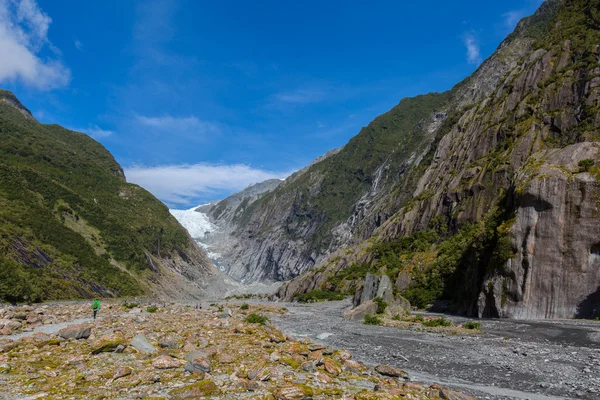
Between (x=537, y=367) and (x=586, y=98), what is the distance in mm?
55145

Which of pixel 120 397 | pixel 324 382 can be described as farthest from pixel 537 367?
pixel 120 397

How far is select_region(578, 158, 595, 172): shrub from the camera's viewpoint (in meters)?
33.2

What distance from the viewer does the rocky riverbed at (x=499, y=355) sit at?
12477 mm

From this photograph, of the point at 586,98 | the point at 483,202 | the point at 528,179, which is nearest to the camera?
the point at 528,179

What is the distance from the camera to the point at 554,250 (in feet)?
103

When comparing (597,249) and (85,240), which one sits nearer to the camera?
(597,249)

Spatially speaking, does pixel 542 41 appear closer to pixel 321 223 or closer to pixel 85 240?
pixel 85 240

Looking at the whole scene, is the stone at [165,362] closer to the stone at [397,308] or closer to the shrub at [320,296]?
the stone at [397,308]

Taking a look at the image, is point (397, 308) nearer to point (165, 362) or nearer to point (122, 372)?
point (165, 362)

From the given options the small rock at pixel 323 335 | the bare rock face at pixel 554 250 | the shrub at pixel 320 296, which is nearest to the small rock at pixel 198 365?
the small rock at pixel 323 335

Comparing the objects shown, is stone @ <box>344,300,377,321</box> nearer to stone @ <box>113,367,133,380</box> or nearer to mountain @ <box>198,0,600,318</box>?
mountain @ <box>198,0,600,318</box>

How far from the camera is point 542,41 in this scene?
253ft

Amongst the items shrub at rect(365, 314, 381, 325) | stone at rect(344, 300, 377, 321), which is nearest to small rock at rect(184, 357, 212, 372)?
shrub at rect(365, 314, 381, 325)

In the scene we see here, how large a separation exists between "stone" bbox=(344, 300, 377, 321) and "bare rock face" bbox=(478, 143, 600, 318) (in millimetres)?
10124
